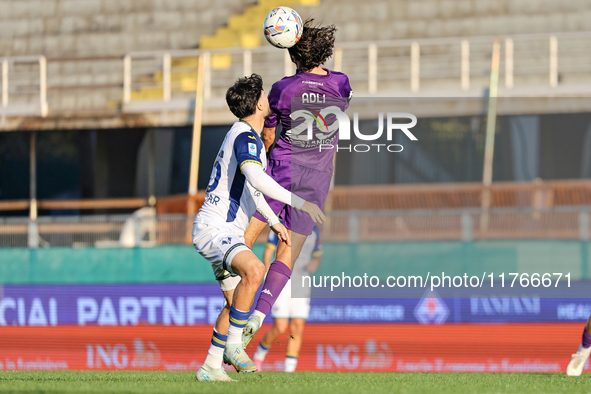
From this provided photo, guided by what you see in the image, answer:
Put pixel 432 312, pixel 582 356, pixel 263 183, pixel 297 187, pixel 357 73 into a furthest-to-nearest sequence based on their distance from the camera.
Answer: pixel 357 73, pixel 432 312, pixel 582 356, pixel 297 187, pixel 263 183

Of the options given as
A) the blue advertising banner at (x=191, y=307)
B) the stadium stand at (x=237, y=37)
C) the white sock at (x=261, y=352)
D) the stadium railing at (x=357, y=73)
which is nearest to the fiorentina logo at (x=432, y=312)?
the blue advertising banner at (x=191, y=307)

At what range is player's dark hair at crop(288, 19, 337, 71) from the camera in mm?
5996

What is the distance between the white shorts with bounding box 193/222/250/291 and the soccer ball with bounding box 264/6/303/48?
1518mm

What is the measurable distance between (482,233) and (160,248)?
16.1 ft

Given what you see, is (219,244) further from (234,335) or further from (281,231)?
(234,335)

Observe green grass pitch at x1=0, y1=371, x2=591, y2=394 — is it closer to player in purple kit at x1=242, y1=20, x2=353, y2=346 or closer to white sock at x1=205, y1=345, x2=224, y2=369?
white sock at x1=205, y1=345, x2=224, y2=369

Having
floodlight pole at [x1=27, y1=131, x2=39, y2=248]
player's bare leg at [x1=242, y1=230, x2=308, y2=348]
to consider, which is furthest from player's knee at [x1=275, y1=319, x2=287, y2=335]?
floodlight pole at [x1=27, y1=131, x2=39, y2=248]

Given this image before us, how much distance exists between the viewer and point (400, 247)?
461 inches

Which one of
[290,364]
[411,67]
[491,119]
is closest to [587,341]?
[290,364]

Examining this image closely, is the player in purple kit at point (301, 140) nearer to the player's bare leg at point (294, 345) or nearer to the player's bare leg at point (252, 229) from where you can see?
the player's bare leg at point (252, 229)

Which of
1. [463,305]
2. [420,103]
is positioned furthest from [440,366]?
[420,103]

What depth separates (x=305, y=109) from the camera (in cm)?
602

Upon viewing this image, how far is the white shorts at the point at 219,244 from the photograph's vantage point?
5457 millimetres

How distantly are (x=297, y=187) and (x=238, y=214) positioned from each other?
51 centimetres
